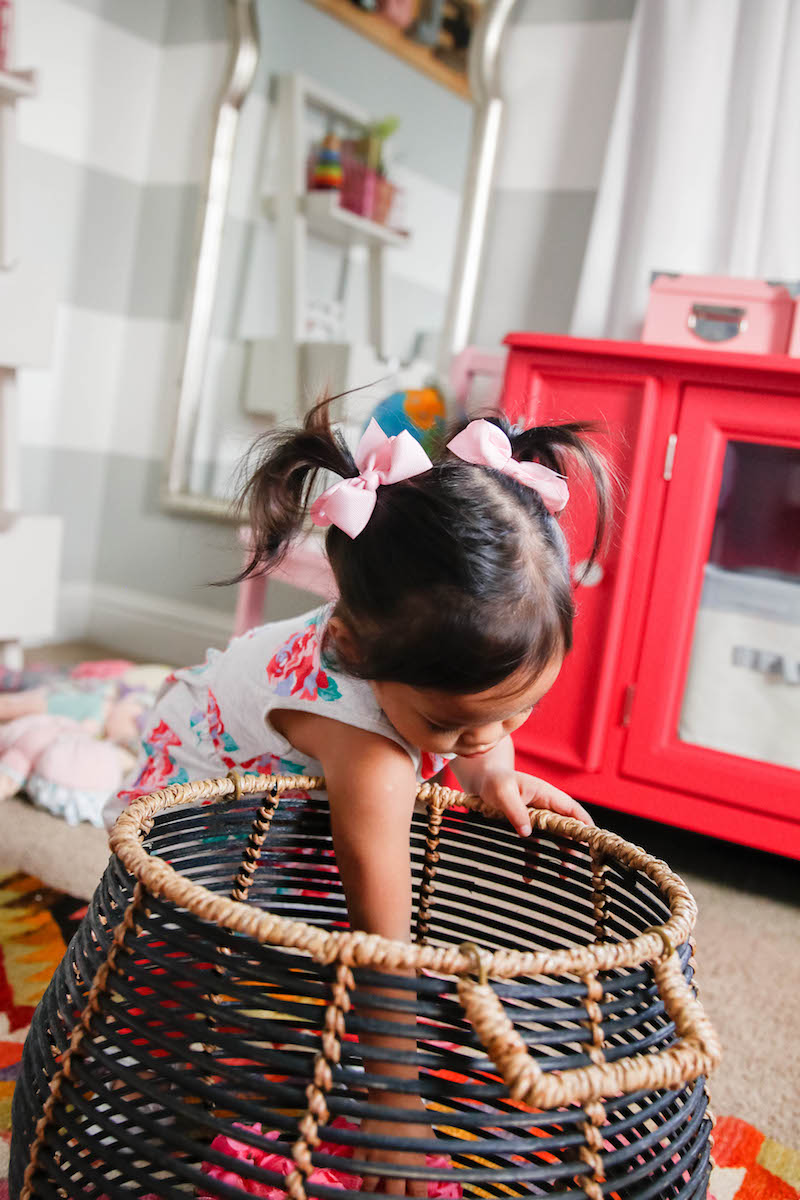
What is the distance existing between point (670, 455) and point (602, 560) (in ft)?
0.51

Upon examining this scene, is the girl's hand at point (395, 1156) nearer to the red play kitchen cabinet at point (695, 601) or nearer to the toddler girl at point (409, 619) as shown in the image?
the toddler girl at point (409, 619)

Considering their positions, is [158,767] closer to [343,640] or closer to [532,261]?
[343,640]

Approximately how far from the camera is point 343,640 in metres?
0.69

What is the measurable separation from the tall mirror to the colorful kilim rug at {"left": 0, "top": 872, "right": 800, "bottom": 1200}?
1058 millimetres

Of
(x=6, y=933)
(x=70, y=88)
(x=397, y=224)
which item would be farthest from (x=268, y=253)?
(x=6, y=933)

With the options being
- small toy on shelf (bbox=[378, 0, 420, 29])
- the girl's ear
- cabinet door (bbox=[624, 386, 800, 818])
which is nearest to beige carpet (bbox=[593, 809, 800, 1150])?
cabinet door (bbox=[624, 386, 800, 818])

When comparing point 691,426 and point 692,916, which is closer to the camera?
point 692,916

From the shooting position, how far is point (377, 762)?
2.30ft

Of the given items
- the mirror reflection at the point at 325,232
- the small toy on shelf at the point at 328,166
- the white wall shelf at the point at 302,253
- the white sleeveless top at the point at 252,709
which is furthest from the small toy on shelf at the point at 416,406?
the white sleeveless top at the point at 252,709

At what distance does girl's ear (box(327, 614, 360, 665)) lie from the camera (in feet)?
2.23

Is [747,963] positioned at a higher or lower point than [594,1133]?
lower

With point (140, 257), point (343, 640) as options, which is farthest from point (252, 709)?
point (140, 257)

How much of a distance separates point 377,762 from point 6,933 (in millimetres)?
446

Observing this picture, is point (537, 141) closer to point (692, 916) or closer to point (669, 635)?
point (669, 635)
